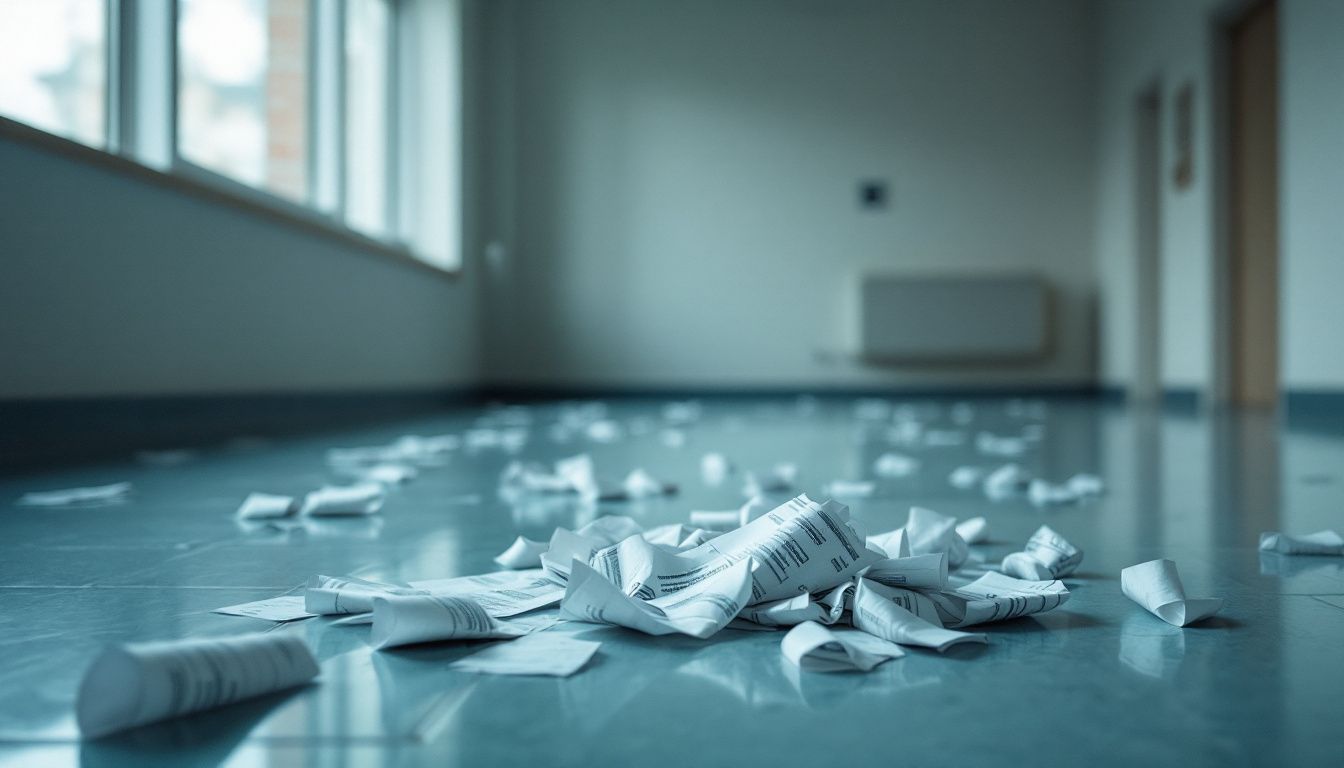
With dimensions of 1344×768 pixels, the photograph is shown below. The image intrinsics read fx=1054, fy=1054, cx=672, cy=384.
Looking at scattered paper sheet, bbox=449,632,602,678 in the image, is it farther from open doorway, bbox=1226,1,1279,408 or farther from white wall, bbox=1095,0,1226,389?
white wall, bbox=1095,0,1226,389

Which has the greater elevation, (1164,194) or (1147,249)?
(1164,194)

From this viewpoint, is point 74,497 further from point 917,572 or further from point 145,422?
point 917,572

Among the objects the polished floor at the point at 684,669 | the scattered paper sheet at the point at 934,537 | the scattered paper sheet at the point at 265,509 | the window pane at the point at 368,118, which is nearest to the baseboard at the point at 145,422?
the polished floor at the point at 684,669

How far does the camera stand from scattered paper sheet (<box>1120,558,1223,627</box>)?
0.93 meters

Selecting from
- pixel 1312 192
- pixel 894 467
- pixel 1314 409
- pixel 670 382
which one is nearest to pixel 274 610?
pixel 894 467

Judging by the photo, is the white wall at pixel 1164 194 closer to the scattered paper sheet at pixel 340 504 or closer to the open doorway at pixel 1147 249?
the open doorway at pixel 1147 249

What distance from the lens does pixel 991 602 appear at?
0.93 metres

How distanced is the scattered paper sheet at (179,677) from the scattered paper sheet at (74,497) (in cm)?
125

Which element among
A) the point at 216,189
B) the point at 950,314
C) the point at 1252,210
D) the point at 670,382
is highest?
the point at 1252,210

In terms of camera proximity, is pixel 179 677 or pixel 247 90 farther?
pixel 247 90

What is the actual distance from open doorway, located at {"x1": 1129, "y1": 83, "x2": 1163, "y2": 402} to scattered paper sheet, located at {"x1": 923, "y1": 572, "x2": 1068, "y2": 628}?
6.28 metres

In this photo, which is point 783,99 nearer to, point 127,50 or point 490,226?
point 490,226

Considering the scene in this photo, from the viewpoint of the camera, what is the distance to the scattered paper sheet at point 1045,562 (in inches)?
44.8

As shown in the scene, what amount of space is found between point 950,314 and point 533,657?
22.5ft
